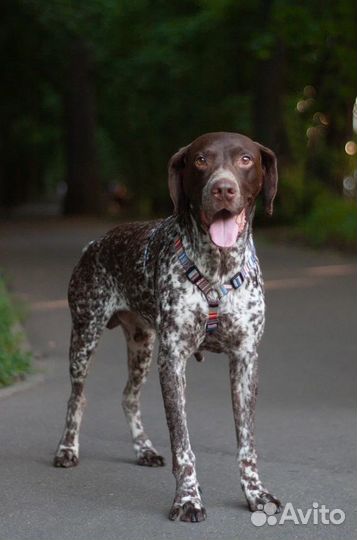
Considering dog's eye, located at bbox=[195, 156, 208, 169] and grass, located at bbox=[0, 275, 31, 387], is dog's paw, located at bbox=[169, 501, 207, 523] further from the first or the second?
grass, located at bbox=[0, 275, 31, 387]

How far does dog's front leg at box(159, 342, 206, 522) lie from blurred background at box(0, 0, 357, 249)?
16.7 metres

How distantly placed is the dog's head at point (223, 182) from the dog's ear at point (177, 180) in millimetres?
85

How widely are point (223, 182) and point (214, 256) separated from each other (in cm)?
55

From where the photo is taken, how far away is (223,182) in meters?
5.78

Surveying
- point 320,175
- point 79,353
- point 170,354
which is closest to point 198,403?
point 79,353

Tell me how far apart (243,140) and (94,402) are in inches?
147

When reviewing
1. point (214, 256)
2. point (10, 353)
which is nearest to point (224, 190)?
point (214, 256)

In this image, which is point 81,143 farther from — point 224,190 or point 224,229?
point 224,190

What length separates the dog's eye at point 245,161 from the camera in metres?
5.98

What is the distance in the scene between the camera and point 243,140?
602cm

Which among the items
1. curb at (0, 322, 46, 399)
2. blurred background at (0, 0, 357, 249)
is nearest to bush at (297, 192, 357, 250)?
blurred background at (0, 0, 357, 249)

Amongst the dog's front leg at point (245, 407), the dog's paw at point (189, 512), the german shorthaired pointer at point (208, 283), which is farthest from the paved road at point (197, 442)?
the german shorthaired pointer at point (208, 283)

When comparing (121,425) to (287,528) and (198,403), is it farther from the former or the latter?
(287,528)

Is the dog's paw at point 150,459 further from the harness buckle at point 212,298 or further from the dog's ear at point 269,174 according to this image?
the dog's ear at point 269,174
